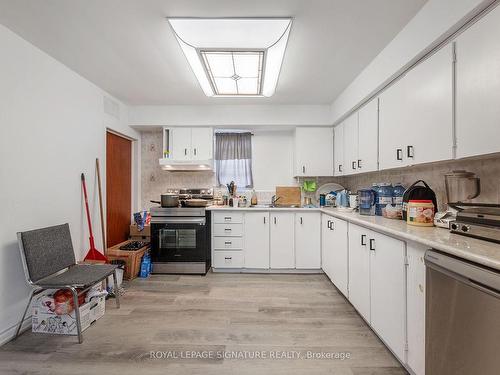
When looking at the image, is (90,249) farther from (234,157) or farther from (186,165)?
(234,157)

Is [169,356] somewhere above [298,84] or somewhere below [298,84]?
below

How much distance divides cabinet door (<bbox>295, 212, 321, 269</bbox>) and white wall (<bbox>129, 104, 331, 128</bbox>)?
1.48m

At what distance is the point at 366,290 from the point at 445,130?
1.36 meters

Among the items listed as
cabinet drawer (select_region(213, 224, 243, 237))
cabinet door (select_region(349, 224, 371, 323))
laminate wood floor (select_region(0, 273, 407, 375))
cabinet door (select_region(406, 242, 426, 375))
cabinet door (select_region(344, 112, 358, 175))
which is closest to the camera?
cabinet door (select_region(406, 242, 426, 375))

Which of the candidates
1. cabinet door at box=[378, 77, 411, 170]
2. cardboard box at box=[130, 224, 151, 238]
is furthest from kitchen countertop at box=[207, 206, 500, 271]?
cardboard box at box=[130, 224, 151, 238]

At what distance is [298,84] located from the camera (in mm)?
2896

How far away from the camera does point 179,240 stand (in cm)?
333

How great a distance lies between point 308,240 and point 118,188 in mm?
2970

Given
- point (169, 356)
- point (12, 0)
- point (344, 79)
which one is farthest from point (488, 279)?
point (12, 0)

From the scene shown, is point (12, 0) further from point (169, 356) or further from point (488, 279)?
point (488, 279)

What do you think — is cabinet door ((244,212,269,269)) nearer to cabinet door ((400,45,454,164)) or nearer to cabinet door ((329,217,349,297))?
cabinet door ((329,217,349,297))

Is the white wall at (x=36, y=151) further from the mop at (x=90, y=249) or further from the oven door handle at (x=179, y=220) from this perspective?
the oven door handle at (x=179, y=220)

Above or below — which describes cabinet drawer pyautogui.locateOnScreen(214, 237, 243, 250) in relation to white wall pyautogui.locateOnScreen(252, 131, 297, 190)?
below

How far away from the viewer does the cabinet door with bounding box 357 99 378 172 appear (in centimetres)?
244
